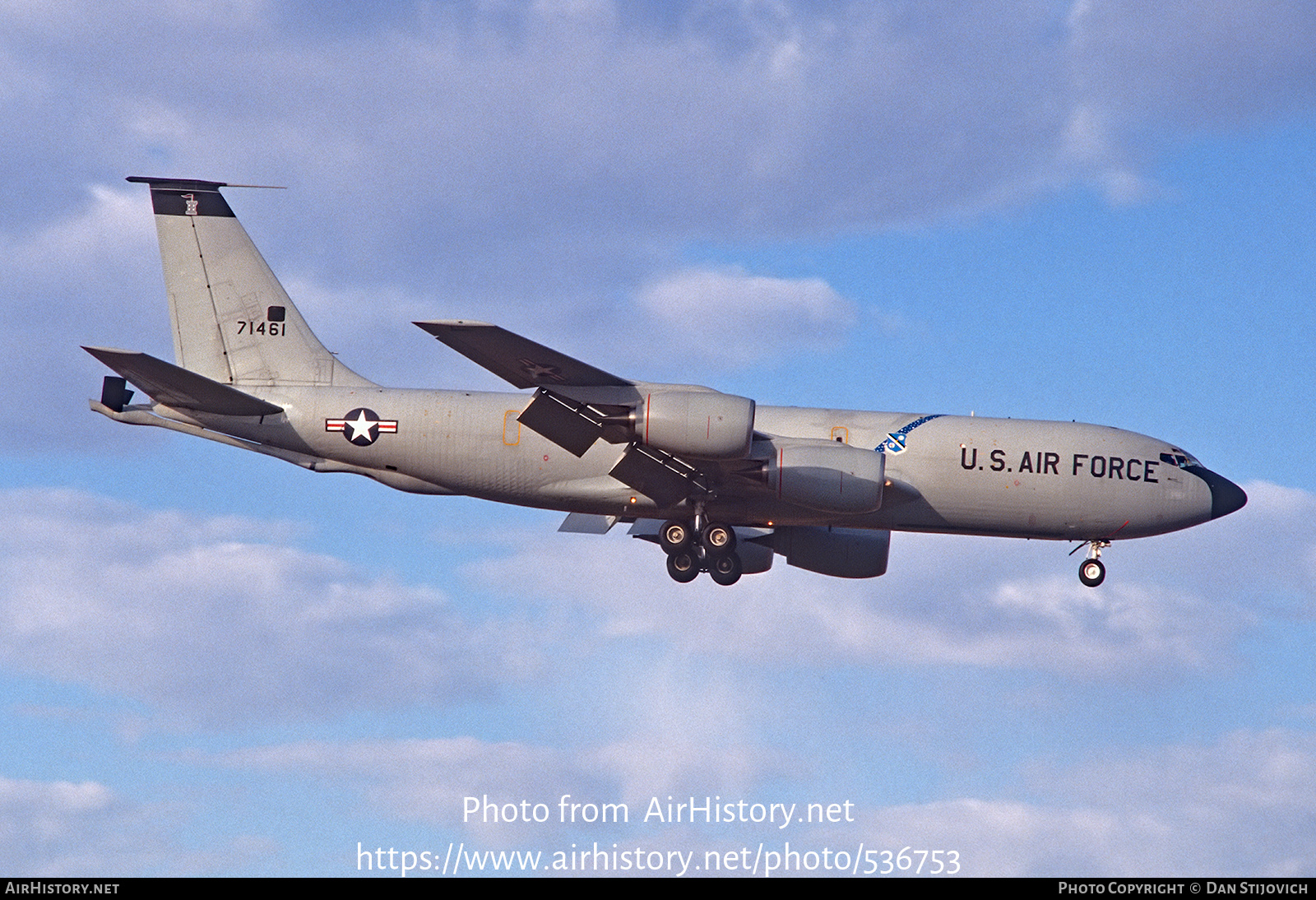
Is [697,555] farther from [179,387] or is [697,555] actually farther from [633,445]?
[179,387]

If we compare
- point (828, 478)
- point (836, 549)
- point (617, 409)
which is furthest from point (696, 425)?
point (836, 549)

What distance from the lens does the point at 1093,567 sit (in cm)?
3841

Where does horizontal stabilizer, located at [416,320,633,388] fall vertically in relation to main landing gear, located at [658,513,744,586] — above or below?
above

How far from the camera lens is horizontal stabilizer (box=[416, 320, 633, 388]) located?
1211 inches

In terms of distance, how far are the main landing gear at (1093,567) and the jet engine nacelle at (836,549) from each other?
203 inches

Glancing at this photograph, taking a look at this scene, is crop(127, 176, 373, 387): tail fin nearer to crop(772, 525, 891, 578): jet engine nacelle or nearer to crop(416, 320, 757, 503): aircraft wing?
crop(416, 320, 757, 503): aircraft wing

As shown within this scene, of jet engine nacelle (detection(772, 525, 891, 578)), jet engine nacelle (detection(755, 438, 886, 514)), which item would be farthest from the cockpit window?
jet engine nacelle (detection(755, 438, 886, 514))

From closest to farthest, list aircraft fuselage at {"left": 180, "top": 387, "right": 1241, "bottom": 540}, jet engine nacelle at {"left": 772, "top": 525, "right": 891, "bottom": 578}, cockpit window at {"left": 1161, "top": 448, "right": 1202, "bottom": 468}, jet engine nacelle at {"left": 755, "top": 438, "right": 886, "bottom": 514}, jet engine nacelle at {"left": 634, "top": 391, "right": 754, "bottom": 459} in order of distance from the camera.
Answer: jet engine nacelle at {"left": 634, "top": 391, "right": 754, "bottom": 459}
jet engine nacelle at {"left": 755, "top": 438, "right": 886, "bottom": 514}
aircraft fuselage at {"left": 180, "top": 387, "right": 1241, "bottom": 540}
cockpit window at {"left": 1161, "top": 448, "right": 1202, "bottom": 468}
jet engine nacelle at {"left": 772, "top": 525, "right": 891, "bottom": 578}

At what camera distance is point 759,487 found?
35156 millimetres

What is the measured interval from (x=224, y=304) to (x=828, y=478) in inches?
645

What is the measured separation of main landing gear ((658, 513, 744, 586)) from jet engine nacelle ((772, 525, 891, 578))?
13.3 feet

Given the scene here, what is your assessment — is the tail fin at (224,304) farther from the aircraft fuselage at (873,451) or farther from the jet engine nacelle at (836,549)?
the jet engine nacelle at (836,549)
